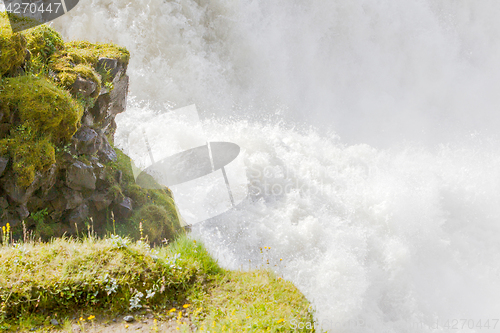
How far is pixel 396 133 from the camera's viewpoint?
46.6 feet

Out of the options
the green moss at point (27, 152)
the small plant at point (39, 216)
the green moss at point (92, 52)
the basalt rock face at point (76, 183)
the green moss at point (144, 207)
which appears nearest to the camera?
the green moss at point (27, 152)

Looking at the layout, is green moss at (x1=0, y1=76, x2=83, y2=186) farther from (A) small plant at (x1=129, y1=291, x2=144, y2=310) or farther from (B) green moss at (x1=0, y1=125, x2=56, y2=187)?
(A) small plant at (x1=129, y1=291, x2=144, y2=310)

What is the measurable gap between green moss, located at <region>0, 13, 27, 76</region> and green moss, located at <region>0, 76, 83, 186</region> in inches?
6.5

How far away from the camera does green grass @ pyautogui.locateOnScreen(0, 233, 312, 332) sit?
2.54m

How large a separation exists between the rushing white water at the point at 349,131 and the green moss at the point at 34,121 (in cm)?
313

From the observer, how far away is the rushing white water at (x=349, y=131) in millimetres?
7715

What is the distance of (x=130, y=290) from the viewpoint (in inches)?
109

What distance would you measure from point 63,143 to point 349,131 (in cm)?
1208

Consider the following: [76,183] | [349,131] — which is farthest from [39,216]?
[349,131]

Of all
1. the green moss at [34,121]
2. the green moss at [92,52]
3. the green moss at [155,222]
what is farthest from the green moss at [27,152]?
the green moss at [155,222]

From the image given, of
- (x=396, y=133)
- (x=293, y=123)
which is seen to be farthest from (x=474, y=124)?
(x=293, y=123)

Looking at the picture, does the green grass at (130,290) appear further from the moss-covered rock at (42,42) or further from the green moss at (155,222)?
the moss-covered rock at (42,42)

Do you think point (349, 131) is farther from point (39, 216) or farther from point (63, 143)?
point (39, 216)

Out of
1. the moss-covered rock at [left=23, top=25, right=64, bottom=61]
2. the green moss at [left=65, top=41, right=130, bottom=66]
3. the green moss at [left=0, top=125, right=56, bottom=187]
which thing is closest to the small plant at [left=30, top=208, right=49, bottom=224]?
the green moss at [left=0, top=125, right=56, bottom=187]
